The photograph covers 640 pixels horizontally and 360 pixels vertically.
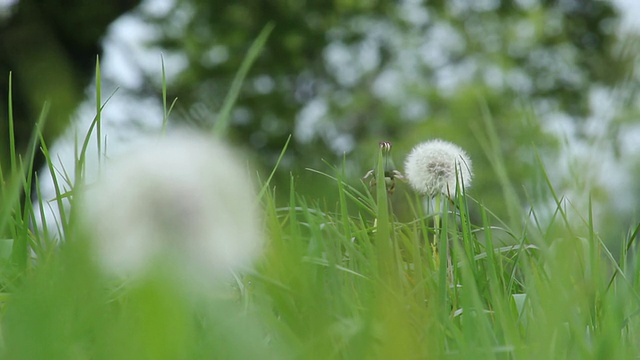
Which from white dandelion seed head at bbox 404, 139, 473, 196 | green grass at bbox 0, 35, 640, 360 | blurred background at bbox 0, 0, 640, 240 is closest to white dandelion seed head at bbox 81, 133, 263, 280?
green grass at bbox 0, 35, 640, 360

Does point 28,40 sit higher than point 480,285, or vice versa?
point 28,40

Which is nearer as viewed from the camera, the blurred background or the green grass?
the green grass

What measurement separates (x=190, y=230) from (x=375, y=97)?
40.1ft

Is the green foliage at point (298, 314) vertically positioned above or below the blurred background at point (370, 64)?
below

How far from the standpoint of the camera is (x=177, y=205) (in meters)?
0.58

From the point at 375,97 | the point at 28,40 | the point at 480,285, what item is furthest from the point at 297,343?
the point at 375,97

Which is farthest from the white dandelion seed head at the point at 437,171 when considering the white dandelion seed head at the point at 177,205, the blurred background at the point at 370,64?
the blurred background at the point at 370,64

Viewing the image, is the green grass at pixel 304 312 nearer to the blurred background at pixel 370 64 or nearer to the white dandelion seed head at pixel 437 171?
the white dandelion seed head at pixel 437 171

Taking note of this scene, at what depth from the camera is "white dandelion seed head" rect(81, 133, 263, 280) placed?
1.81 ft

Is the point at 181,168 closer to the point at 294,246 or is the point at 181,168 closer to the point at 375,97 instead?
the point at 294,246

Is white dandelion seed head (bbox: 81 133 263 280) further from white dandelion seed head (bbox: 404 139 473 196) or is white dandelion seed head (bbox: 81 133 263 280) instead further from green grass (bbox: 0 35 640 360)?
white dandelion seed head (bbox: 404 139 473 196)

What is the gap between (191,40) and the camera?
11.5m

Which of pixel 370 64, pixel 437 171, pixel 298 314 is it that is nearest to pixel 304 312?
pixel 298 314

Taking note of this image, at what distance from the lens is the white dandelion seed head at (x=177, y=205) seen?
552mm
